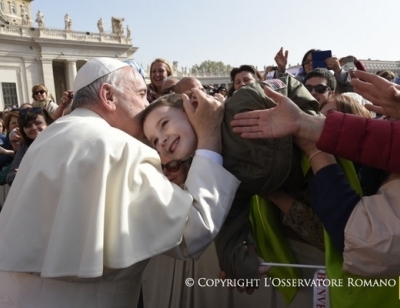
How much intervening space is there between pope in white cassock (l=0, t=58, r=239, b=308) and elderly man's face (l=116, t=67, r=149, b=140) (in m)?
0.21

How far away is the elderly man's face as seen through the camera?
189cm

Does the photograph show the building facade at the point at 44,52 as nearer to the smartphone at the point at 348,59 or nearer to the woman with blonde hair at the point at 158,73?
the woman with blonde hair at the point at 158,73

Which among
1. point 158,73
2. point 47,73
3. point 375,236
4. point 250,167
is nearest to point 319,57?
point 158,73

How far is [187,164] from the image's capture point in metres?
1.94

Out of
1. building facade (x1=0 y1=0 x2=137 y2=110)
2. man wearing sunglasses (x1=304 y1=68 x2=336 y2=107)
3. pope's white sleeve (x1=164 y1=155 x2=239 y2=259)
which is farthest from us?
building facade (x1=0 y1=0 x2=137 y2=110)

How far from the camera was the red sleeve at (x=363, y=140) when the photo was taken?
1350mm

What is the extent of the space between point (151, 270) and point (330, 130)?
4.67 ft

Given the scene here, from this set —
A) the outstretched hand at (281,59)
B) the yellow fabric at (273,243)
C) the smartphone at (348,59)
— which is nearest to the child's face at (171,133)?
the yellow fabric at (273,243)

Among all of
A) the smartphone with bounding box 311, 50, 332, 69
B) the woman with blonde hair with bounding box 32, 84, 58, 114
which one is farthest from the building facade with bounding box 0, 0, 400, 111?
the smartphone with bounding box 311, 50, 332, 69

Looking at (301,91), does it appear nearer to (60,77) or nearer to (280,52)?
(280,52)

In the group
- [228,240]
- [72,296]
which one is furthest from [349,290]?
[72,296]

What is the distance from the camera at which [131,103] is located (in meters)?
1.91

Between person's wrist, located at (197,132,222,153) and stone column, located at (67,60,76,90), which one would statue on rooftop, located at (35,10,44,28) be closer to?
stone column, located at (67,60,76,90)

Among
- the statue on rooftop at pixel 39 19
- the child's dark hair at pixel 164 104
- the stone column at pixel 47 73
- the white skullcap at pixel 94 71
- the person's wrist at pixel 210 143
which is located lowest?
the person's wrist at pixel 210 143
